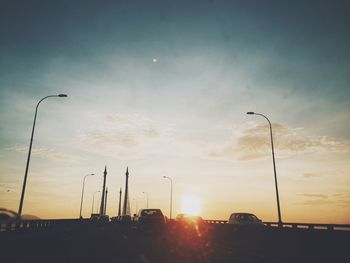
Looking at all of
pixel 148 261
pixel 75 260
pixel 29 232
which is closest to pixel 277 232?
pixel 148 261

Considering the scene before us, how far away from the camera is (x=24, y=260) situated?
9.73 m

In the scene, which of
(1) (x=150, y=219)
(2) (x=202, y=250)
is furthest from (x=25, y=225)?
(2) (x=202, y=250)

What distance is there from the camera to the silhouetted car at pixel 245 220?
23592mm

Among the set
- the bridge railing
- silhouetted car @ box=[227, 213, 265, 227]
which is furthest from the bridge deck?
silhouetted car @ box=[227, 213, 265, 227]

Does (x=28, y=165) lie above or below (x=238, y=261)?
above

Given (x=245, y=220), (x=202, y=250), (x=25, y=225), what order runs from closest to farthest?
1. (x=202, y=250)
2. (x=245, y=220)
3. (x=25, y=225)

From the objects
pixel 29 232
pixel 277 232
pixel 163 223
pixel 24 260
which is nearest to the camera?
pixel 24 260

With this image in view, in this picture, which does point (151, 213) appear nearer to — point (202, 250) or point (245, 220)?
point (245, 220)

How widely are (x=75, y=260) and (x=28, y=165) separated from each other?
17.6 m

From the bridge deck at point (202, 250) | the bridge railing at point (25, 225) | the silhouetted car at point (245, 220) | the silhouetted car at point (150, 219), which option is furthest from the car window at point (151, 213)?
the bridge railing at point (25, 225)

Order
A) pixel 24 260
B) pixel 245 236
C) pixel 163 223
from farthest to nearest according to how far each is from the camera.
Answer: pixel 163 223 < pixel 245 236 < pixel 24 260

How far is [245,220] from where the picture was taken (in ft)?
80.0

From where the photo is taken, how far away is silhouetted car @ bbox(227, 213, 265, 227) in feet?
77.4

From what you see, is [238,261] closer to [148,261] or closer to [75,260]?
[148,261]
